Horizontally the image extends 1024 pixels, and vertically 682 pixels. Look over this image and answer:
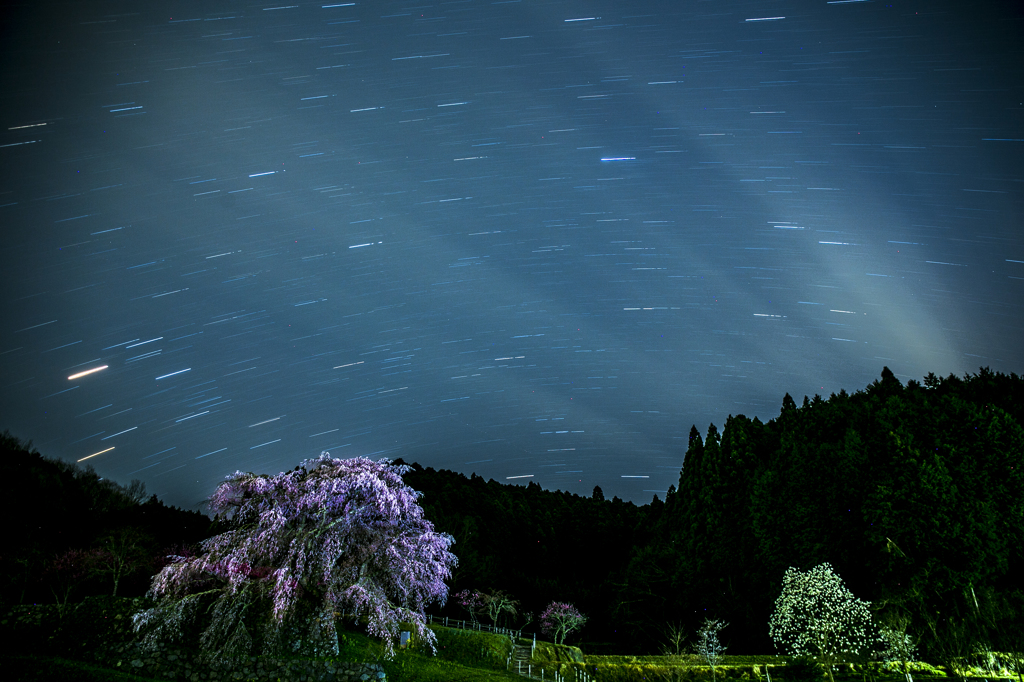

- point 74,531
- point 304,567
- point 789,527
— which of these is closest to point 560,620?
point 789,527

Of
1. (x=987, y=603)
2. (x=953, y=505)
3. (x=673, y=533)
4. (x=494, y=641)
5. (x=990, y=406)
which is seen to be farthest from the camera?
(x=673, y=533)

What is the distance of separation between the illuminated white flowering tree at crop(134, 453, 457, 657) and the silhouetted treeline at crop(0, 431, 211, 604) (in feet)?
36.5

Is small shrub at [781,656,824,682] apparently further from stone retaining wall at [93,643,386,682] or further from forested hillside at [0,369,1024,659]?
stone retaining wall at [93,643,386,682]

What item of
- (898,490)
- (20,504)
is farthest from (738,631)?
(20,504)

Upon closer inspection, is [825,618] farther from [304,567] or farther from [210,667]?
[210,667]

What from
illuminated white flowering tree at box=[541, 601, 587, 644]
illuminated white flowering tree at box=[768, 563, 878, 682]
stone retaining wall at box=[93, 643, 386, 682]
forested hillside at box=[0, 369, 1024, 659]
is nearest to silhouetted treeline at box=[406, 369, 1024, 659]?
forested hillside at box=[0, 369, 1024, 659]

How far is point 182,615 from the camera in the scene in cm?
1961

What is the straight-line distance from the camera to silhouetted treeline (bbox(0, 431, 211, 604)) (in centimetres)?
3353

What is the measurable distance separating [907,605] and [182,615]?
37.2 m

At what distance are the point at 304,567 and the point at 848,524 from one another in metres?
35.2

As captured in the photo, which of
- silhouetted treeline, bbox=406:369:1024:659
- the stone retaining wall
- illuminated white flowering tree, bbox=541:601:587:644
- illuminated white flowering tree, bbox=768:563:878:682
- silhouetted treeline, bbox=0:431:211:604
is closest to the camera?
the stone retaining wall

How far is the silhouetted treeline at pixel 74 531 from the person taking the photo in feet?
110

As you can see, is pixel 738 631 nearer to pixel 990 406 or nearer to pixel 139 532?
pixel 990 406

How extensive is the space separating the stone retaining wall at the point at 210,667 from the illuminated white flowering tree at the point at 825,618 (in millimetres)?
20369
